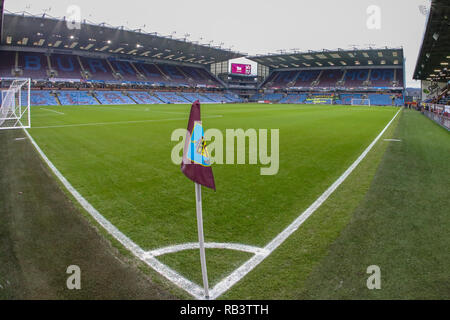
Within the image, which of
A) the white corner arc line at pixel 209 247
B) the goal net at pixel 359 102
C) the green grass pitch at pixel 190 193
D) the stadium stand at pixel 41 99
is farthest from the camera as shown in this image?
the goal net at pixel 359 102

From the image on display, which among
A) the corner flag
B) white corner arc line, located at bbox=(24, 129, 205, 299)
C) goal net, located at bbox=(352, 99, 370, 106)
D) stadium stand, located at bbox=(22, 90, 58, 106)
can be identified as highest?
goal net, located at bbox=(352, 99, 370, 106)

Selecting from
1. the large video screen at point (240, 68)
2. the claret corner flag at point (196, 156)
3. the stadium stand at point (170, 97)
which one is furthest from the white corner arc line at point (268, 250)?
the large video screen at point (240, 68)

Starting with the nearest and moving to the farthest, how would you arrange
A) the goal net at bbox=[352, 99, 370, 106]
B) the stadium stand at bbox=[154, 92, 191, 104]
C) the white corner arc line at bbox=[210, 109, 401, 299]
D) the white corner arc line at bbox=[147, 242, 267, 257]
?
the white corner arc line at bbox=[210, 109, 401, 299] → the white corner arc line at bbox=[147, 242, 267, 257] → the stadium stand at bbox=[154, 92, 191, 104] → the goal net at bbox=[352, 99, 370, 106]

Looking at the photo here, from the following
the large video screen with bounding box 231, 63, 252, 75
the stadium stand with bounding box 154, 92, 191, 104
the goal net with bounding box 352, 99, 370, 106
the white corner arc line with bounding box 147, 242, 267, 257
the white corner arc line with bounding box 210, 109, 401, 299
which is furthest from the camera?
the large video screen with bounding box 231, 63, 252, 75

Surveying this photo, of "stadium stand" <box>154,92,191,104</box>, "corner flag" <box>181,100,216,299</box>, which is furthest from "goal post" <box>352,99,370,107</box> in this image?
"corner flag" <box>181,100,216,299</box>

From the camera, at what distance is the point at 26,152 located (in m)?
10.2

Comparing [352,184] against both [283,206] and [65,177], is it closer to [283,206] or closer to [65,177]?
[283,206]

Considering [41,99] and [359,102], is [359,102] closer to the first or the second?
[359,102]

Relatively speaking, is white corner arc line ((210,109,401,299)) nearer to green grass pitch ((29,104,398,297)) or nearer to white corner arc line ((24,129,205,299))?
green grass pitch ((29,104,398,297))

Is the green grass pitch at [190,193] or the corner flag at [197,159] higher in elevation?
the corner flag at [197,159]

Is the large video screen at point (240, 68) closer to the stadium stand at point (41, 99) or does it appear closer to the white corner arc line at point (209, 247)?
the stadium stand at point (41, 99)

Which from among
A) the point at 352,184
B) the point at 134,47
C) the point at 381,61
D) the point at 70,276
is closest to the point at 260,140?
the point at 352,184

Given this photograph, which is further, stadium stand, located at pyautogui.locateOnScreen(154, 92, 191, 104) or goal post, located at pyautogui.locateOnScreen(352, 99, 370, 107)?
goal post, located at pyautogui.locateOnScreen(352, 99, 370, 107)
